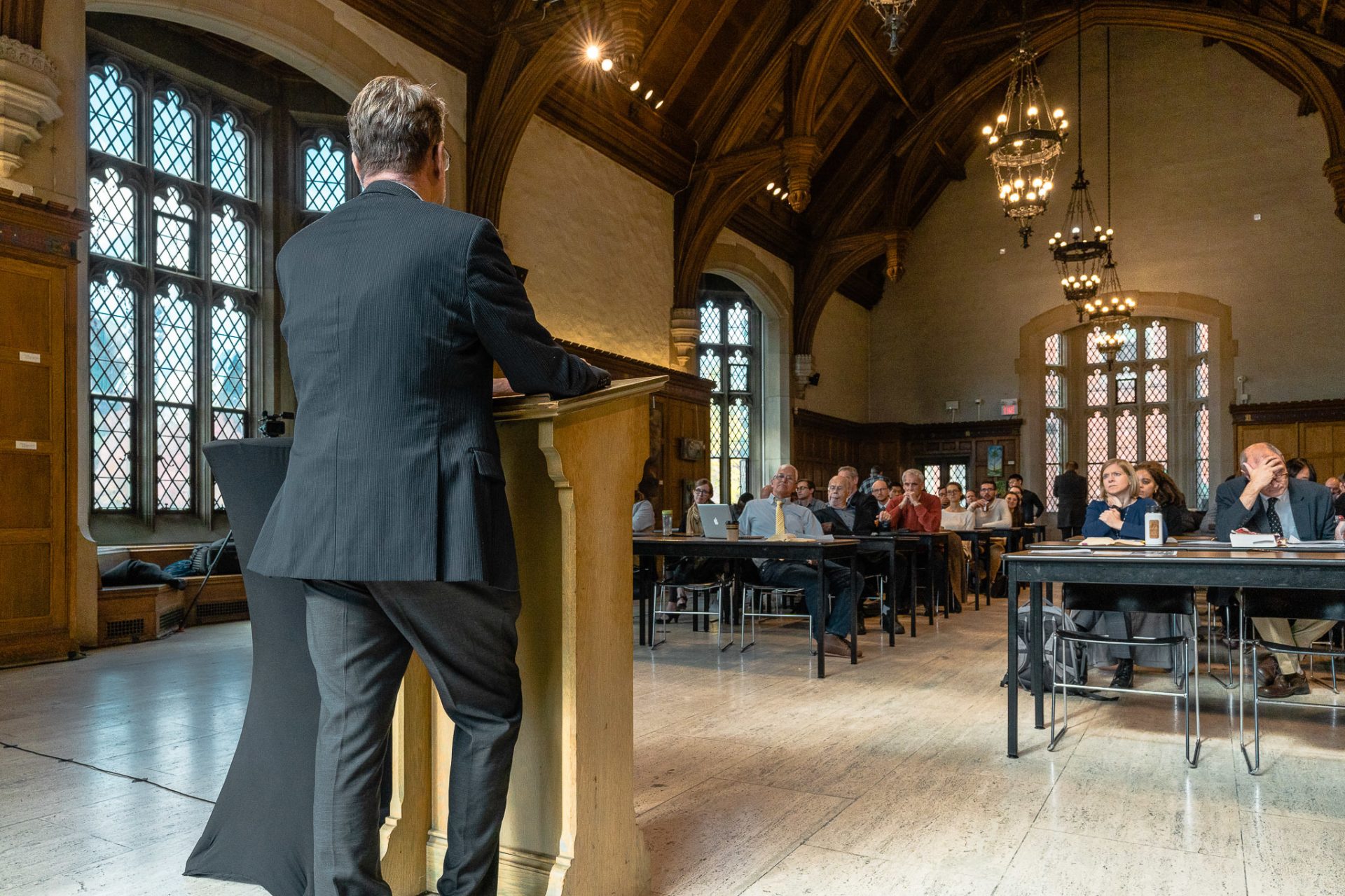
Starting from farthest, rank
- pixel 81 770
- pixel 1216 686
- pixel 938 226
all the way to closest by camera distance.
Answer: pixel 938 226
pixel 1216 686
pixel 81 770

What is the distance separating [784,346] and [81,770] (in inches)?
512

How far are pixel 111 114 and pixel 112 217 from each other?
0.97 m

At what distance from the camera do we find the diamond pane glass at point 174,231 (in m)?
8.77

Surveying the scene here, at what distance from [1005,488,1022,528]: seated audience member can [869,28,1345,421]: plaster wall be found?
5.51 m

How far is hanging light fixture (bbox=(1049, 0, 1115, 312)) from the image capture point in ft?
35.6

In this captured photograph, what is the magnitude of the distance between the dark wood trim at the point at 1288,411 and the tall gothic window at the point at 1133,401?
74cm

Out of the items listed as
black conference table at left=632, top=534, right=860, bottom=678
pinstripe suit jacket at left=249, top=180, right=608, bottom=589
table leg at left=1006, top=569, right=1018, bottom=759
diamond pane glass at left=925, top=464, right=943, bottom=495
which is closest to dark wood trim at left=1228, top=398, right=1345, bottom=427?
diamond pane glass at left=925, top=464, right=943, bottom=495

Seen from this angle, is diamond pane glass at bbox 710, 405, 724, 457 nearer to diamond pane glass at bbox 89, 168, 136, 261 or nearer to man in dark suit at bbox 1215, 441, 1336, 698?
diamond pane glass at bbox 89, 168, 136, 261

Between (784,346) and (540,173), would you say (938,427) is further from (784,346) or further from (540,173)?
(540,173)

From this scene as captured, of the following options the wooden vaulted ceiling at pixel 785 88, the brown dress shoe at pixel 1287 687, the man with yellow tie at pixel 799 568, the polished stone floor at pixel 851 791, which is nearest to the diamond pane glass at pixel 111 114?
the wooden vaulted ceiling at pixel 785 88

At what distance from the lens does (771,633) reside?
689cm

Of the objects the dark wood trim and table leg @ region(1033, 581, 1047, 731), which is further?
the dark wood trim

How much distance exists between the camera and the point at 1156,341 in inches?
642

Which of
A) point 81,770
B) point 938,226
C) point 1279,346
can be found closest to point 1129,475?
point 81,770
